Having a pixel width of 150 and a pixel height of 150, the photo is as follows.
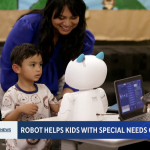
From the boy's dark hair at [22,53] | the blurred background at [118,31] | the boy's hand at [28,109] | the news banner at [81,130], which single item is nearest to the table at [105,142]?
the news banner at [81,130]

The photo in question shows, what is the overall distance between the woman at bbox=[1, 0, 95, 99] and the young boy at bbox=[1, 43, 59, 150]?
0.27 metres

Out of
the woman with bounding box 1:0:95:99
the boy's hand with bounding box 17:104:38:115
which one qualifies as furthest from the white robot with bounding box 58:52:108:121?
the woman with bounding box 1:0:95:99

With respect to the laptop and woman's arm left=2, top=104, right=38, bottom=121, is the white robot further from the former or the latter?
woman's arm left=2, top=104, right=38, bottom=121

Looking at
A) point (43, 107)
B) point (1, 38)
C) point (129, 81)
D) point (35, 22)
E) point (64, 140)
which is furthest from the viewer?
point (1, 38)

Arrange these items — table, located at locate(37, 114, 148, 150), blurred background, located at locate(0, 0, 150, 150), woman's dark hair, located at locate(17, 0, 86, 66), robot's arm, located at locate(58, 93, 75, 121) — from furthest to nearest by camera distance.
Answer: blurred background, located at locate(0, 0, 150, 150)
woman's dark hair, located at locate(17, 0, 86, 66)
robot's arm, located at locate(58, 93, 75, 121)
table, located at locate(37, 114, 148, 150)

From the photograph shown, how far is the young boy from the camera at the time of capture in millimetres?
1525

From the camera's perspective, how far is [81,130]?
1.28m

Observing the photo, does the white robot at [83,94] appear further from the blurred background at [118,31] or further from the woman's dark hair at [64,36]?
the blurred background at [118,31]

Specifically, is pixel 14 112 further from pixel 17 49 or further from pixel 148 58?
pixel 148 58

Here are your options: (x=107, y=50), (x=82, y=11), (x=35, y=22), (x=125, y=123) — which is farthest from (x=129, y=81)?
(x=107, y=50)

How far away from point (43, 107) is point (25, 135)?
0.86 feet

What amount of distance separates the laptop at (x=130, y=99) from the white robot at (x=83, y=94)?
9 cm

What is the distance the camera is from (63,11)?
5.84ft

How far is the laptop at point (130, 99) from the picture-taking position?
1.37 meters
